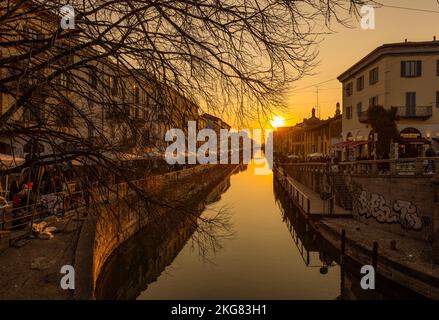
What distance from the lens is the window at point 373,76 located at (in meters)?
39.5

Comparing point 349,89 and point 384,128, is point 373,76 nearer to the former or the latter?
point 349,89

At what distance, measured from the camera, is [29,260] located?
10.9 metres

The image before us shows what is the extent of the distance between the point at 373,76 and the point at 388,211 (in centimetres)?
2472

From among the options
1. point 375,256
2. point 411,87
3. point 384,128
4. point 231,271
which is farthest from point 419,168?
point 411,87

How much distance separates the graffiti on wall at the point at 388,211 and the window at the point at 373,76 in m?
20.7

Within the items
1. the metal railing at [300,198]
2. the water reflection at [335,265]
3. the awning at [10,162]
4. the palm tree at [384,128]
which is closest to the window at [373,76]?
the palm tree at [384,128]

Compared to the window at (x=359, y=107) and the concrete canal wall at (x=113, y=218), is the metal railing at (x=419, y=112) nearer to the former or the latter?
the window at (x=359, y=107)

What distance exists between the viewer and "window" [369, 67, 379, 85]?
130ft

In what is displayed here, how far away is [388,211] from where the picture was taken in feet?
61.2

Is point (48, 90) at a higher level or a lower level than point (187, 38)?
lower
